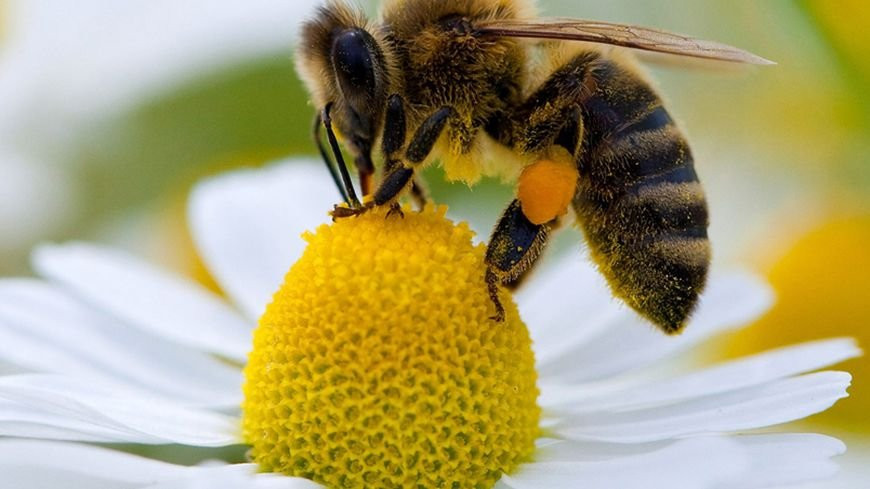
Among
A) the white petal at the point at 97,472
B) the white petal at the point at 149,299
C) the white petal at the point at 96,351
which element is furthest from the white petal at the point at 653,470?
the white petal at the point at 149,299

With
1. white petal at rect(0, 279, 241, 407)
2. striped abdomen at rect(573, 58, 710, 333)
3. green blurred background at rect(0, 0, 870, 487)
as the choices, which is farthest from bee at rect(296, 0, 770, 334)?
green blurred background at rect(0, 0, 870, 487)

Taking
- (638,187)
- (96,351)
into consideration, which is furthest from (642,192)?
(96,351)

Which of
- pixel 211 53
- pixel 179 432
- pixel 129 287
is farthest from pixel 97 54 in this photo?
pixel 179 432

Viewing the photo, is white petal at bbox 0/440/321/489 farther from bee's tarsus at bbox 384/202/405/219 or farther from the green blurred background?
the green blurred background

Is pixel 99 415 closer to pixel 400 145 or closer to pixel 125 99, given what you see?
pixel 400 145

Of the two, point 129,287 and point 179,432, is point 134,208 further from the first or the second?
point 179,432

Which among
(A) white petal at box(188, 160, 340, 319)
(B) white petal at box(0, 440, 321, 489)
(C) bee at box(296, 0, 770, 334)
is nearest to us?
(B) white petal at box(0, 440, 321, 489)
